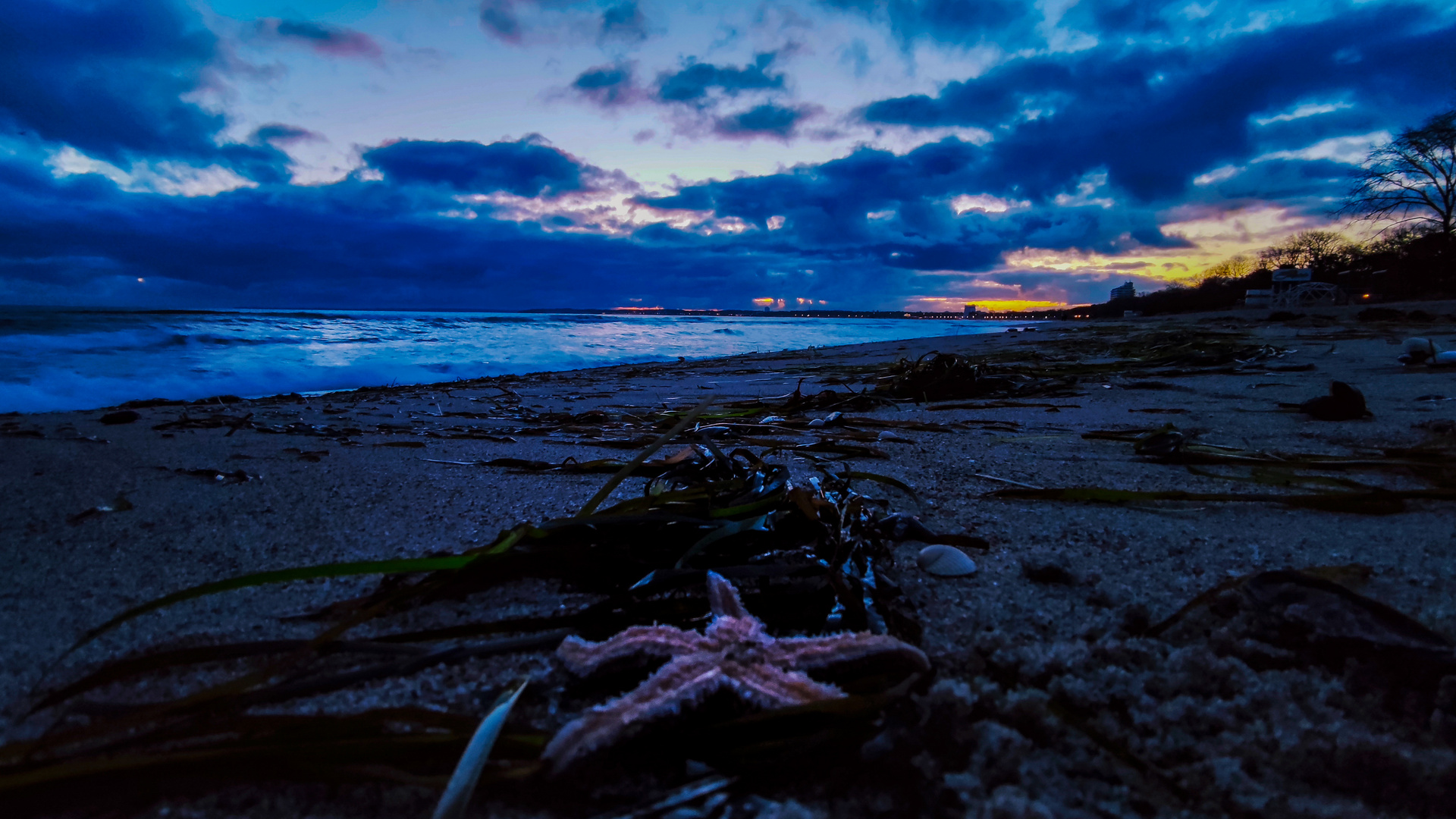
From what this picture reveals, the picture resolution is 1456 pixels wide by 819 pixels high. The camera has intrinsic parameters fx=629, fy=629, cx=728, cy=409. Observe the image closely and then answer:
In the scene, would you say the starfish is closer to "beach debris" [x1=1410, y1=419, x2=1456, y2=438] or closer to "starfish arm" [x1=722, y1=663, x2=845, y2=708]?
"starfish arm" [x1=722, y1=663, x2=845, y2=708]

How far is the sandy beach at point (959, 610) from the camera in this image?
81cm

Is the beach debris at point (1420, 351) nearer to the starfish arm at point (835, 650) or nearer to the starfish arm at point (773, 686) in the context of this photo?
the starfish arm at point (835, 650)

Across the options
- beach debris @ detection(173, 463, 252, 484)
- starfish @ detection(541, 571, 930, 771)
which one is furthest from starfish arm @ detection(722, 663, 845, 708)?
beach debris @ detection(173, 463, 252, 484)

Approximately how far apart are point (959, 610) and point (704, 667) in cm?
62

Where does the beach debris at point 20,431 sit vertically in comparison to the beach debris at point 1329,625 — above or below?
above

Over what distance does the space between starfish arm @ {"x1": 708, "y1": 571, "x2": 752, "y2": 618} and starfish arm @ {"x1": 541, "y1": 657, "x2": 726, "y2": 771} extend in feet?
0.72

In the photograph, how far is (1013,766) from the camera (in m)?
0.82

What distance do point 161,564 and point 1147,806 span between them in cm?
208

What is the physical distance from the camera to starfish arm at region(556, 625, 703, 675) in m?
0.98

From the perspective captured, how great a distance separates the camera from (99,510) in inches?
78.0

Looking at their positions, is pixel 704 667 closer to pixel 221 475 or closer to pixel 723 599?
pixel 723 599

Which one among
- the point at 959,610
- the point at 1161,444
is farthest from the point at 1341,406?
the point at 959,610

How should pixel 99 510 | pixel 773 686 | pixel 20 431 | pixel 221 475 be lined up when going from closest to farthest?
pixel 773 686, pixel 99 510, pixel 221 475, pixel 20 431

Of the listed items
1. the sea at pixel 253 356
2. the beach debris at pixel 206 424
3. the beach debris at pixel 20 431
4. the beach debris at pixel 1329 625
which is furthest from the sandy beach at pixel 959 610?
the sea at pixel 253 356
